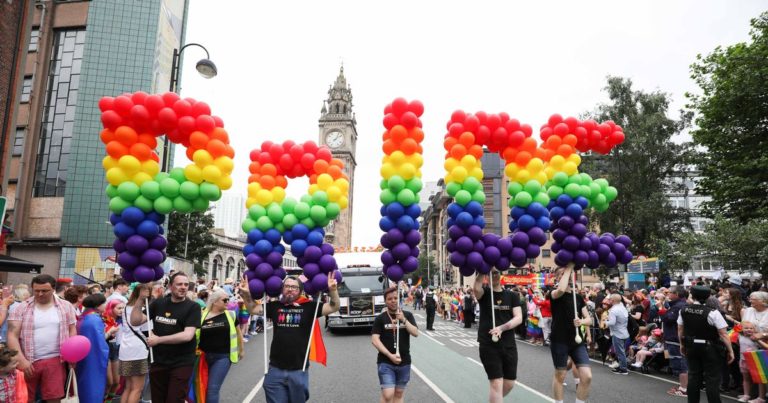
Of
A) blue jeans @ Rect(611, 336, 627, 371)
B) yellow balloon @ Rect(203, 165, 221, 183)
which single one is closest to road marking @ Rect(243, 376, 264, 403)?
yellow balloon @ Rect(203, 165, 221, 183)

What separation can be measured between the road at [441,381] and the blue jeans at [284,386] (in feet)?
9.65

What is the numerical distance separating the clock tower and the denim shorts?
91.2 metres

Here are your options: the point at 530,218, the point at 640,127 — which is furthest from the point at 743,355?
the point at 640,127

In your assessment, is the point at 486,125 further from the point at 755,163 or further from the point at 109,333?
the point at 755,163

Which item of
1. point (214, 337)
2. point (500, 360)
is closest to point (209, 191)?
point (214, 337)

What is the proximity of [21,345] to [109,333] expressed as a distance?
2.08 metres

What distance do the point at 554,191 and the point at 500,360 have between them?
251 cm

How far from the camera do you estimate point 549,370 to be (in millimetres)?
10648

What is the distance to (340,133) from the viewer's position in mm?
105625

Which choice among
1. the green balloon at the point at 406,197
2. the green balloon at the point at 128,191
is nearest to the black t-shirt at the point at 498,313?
the green balloon at the point at 406,197

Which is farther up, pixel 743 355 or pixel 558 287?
pixel 558 287

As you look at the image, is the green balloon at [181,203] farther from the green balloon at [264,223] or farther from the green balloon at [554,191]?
the green balloon at [554,191]

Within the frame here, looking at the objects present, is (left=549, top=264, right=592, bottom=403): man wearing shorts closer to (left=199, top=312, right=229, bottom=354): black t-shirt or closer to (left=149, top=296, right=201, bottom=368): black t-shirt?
(left=199, top=312, right=229, bottom=354): black t-shirt

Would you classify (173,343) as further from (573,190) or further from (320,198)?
(573,190)
